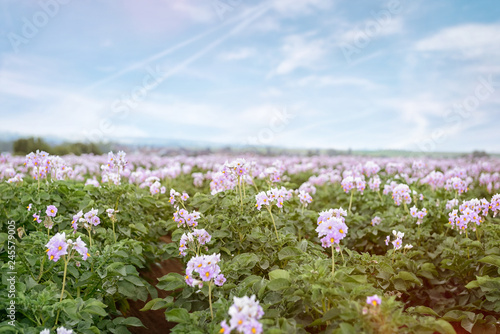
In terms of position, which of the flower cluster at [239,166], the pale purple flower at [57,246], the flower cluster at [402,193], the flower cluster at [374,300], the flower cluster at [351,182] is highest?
the flower cluster at [239,166]

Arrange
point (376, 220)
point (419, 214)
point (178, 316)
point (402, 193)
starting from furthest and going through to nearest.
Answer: point (402, 193), point (376, 220), point (419, 214), point (178, 316)

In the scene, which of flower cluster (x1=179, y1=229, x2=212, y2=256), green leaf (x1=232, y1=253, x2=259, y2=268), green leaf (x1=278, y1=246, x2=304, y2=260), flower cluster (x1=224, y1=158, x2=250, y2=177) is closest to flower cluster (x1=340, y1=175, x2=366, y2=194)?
flower cluster (x1=224, y1=158, x2=250, y2=177)

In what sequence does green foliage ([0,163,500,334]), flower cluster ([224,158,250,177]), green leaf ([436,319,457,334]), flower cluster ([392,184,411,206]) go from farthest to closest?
flower cluster ([392,184,411,206])
flower cluster ([224,158,250,177])
green foliage ([0,163,500,334])
green leaf ([436,319,457,334])

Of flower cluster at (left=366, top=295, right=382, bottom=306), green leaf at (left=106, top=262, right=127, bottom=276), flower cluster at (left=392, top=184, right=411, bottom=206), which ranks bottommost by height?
green leaf at (left=106, top=262, right=127, bottom=276)

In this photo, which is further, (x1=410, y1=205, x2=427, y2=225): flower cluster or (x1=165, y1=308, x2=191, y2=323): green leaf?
(x1=410, y1=205, x2=427, y2=225): flower cluster

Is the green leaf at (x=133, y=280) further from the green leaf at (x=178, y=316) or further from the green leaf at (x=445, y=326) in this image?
the green leaf at (x=445, y=326)

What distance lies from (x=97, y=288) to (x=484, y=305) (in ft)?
12.6

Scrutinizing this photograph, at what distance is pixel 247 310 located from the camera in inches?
79.0

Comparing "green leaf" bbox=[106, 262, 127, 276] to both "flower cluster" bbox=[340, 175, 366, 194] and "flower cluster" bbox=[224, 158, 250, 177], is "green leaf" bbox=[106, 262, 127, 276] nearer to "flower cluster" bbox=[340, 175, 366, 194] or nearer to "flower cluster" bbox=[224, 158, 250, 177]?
"flower cluster" bbox=[224, 158, 250, 177]

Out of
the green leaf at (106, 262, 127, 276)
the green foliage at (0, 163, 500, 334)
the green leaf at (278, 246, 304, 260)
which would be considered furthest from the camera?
the green leaf at (278, 246, 304, 260)

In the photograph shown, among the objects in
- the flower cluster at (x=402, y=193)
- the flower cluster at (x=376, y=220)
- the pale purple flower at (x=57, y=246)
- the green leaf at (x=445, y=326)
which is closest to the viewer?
the green leaf at (x=445, y=326)

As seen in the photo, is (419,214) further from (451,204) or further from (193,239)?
(193,239)

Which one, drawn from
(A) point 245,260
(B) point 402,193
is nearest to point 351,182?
(B) point 402,193

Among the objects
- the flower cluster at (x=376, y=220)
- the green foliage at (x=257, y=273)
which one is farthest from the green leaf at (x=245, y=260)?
the flower cluster at (x=376, y=220)
